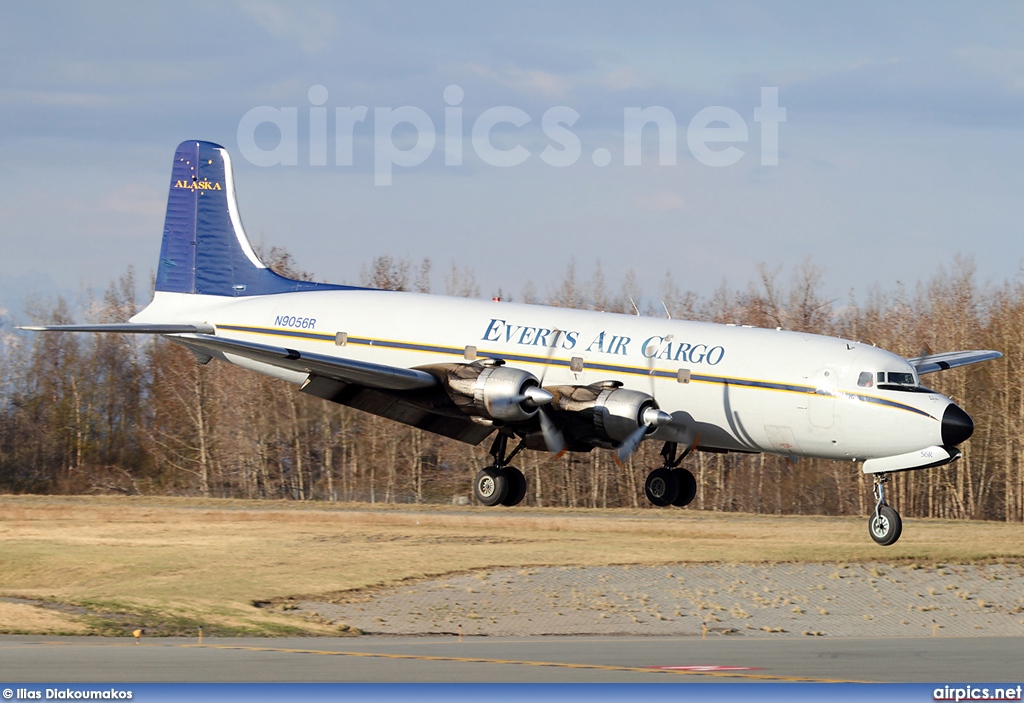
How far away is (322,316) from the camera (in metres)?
33.7

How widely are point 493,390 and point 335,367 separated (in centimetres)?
377

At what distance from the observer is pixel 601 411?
94.8 ft

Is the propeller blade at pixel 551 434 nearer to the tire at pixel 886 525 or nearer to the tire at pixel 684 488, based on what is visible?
the tire at pixel 684 488

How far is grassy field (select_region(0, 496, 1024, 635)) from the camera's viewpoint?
58969 mm

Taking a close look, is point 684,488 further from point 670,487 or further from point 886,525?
point 886,525

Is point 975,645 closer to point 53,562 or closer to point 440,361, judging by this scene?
point 440,361

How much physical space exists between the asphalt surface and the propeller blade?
46.7 ft

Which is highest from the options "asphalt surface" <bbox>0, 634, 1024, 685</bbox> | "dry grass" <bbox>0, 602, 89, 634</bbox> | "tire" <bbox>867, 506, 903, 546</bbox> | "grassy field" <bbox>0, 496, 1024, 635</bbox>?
"tire" <bbox>867, 506, 903, 546</bbox>

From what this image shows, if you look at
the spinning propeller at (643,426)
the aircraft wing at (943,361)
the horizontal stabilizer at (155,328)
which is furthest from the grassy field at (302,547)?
the aircraft wing at (943,361)

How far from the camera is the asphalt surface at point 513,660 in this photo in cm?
4172

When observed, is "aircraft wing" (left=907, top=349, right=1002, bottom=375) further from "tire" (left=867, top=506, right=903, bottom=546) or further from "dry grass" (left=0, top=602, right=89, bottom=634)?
"dry grass" (left=0, top=602, right=89, bottom=634)

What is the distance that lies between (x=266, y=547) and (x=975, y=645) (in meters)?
35.2

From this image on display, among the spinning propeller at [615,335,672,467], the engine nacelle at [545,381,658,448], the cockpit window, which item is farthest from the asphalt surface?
the cockpit window

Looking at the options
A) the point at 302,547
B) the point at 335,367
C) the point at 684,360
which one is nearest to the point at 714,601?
the point at 302,547
